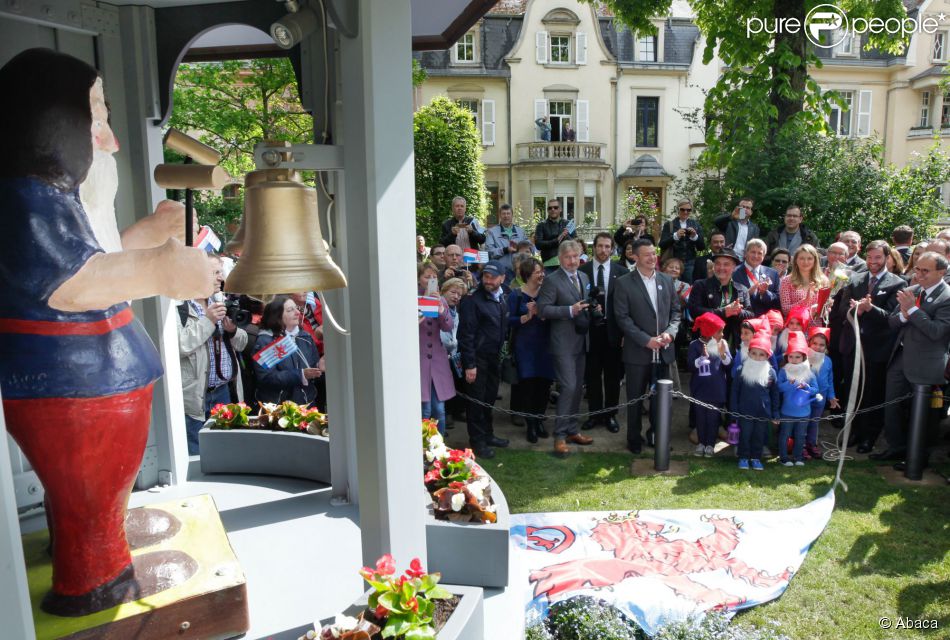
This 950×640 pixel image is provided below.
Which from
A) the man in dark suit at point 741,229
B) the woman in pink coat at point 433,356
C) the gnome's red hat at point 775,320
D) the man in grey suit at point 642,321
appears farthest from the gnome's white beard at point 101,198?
the man in dark suit at point 741,229

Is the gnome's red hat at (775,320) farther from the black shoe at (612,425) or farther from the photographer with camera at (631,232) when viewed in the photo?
the photographer with camera at (631,232)

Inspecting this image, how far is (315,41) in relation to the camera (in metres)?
3.53

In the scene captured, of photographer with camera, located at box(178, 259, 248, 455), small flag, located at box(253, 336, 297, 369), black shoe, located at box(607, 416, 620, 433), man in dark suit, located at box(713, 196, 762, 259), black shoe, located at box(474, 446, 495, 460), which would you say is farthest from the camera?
man in dark suit, located at box(713, 196, 762, 259)

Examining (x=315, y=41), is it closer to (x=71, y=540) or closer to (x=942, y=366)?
(x=71, y=540)

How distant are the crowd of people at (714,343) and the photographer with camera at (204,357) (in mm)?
1861

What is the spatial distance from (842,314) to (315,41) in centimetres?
666

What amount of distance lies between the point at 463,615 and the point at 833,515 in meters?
4.67

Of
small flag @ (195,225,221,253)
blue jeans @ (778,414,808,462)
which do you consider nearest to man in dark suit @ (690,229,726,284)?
blue jeans @ (778,414,808,462)

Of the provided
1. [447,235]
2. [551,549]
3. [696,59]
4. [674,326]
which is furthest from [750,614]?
[696,59]

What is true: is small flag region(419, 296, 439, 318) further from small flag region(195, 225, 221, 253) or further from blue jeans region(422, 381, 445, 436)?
small flag region(195, 225, 221, 253)

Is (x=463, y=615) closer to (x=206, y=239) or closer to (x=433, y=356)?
(x=206, y=239)

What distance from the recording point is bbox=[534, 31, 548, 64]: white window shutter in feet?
110

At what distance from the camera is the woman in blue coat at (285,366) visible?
650 centimetres

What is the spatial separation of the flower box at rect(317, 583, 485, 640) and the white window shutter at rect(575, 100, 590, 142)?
109ft
